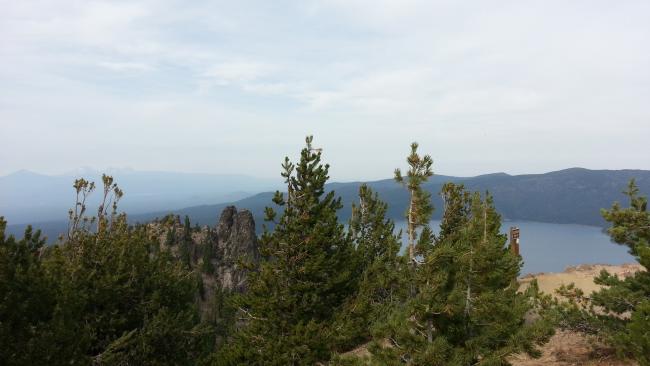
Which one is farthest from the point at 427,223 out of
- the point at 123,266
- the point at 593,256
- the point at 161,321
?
the point at 593,256

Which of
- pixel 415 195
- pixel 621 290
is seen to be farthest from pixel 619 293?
pixel 415 195

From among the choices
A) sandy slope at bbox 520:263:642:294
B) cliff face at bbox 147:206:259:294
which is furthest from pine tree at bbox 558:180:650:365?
cliff face at bbox 147:206:259:294

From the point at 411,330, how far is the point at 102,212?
22.2 metres

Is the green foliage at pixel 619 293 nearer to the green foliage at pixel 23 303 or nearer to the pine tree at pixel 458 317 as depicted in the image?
the pine tree at pixel 458 317

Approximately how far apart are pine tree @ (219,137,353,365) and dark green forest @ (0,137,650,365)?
0.21ft

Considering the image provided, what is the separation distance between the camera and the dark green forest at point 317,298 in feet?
26.2

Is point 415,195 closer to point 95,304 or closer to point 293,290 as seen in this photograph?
point 293,290

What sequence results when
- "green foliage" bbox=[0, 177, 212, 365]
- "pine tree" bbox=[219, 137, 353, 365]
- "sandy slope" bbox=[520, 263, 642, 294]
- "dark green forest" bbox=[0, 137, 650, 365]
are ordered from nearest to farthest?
"dark green forest" bbox=[0, 137, 650, 365] < "green foliage" bbox=[0, 177, 212, 365] < "pine tree" bbox=[219, 137, 353, 365] < "sandy slope" bbox=[520, 263, 642, 294]

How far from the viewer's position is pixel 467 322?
8156 mm

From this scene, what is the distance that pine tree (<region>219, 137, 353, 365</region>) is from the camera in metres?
16.6

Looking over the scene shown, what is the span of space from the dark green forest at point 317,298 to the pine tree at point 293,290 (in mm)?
64

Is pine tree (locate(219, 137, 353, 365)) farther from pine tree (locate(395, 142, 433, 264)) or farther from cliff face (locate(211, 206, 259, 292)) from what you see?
cliff face (locate(211, 206, 259, 292))

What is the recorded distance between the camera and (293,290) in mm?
17625

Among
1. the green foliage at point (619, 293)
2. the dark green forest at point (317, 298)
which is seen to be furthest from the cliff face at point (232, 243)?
the green foliage at point (619, 293)
